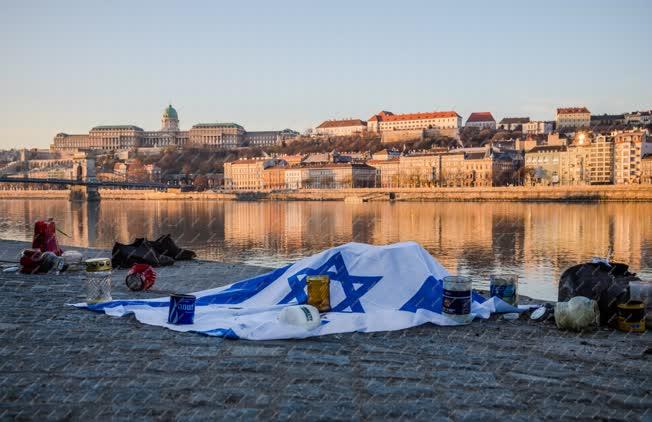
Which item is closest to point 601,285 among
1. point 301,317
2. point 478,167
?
point 301,317

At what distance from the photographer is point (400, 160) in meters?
89.0

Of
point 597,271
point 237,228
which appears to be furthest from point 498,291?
point 237,228

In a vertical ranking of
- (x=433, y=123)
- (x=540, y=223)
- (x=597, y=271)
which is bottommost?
(x=540, y=223)

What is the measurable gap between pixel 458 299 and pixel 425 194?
213ft

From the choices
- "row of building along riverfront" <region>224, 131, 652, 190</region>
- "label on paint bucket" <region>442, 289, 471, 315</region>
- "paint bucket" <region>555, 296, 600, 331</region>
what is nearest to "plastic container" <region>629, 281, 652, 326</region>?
"paint bucket" <region>555, 296, 600, 331</region>

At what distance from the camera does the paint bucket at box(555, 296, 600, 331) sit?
4.97 metres

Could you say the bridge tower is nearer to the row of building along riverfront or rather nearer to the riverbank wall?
the riverbank wall

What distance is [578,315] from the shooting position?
4.98m

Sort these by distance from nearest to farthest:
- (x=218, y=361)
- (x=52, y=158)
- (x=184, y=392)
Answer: (x=184, y=392) < (x=218, y=361) < (x=52, y=158)

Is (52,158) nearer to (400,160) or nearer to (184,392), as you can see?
(400,160)

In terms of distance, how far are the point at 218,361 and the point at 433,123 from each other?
11015cm

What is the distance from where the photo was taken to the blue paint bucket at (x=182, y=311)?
16.9 ft

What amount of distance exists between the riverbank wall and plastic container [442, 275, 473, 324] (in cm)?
5604

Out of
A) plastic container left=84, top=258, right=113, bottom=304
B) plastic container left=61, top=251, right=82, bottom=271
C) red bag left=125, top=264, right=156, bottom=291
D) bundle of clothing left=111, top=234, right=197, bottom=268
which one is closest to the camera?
plastic container left=84, top=258, right=113, bottom=304
